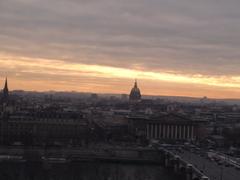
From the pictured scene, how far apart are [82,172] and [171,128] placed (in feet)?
105

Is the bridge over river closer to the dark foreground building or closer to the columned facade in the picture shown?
the dark foreground building

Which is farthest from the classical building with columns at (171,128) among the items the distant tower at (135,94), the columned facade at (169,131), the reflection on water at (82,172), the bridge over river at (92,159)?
the distant tower at (135,94)

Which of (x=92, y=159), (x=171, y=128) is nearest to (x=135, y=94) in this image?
(x=171, y=128)

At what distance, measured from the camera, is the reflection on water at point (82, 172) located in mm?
35000

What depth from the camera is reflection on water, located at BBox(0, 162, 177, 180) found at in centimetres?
3500

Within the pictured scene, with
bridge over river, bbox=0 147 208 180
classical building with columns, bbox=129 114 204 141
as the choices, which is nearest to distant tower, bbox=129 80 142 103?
classical building with columns, bbox=129 114 204 141

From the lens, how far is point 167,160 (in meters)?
46.6

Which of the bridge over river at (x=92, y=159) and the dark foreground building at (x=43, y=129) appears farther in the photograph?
the dark foreground building at (x=43, y=129)

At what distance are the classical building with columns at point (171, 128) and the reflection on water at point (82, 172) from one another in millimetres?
23987

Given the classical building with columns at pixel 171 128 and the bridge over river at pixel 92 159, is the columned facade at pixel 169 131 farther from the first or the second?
the bridge over river at pixel 92 159

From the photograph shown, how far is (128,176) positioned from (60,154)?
1261 centimetres

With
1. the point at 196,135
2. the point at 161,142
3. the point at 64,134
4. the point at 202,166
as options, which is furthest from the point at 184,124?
the point at 202,166

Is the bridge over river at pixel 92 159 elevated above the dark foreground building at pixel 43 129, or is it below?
below

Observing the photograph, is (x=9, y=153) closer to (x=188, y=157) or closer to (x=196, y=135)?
(x=188, y=157)
